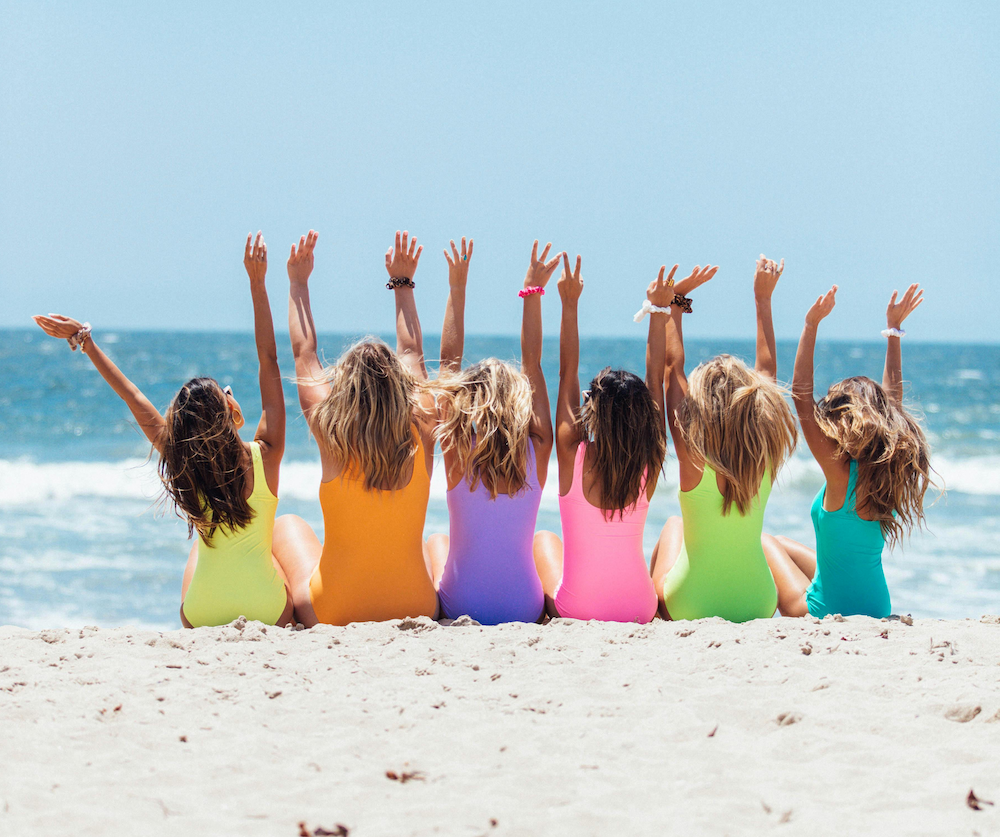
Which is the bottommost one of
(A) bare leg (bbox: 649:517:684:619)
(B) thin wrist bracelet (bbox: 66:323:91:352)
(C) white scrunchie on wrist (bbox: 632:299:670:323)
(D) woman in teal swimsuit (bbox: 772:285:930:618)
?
(A) bare leg (bbox: 649:517:684:619)

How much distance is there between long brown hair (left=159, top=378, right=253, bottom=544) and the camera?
141 inches

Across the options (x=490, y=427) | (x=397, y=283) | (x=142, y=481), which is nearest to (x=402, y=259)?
(x=397, y=283)

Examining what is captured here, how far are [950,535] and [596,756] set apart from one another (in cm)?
754

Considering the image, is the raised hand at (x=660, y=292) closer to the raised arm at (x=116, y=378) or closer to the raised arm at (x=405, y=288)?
the raised arm at (x=405, y=288)

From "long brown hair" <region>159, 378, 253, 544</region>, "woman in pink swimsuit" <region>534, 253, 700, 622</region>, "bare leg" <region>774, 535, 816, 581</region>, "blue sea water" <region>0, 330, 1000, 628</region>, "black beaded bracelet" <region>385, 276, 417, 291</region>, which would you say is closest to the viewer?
"long brown hair" <region>159, 378, 253, 544</region>

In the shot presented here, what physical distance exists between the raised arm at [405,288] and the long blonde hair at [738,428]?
4.72 ft

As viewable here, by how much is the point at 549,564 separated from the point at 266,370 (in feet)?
5.86

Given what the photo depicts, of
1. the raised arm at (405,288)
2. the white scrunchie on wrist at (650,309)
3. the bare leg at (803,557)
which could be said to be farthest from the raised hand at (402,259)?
the bare leg at (803,557)

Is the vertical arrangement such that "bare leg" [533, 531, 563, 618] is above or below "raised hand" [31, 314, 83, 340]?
below

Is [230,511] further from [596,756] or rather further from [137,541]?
[137,541]

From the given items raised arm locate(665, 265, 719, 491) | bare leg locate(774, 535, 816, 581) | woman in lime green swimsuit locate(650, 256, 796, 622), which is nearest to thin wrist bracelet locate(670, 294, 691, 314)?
raised arm locate(665, 265, 719, 491)

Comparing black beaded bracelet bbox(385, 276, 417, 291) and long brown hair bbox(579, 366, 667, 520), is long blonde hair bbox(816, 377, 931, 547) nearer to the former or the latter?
long brown hair bbox(579, 366, 667, 520)

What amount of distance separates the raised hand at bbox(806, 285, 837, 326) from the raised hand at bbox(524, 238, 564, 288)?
4.54 feet

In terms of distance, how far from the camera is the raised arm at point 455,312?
4.21 metres
